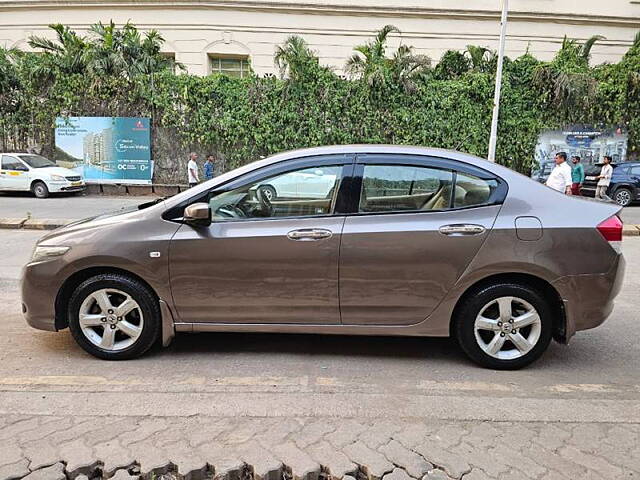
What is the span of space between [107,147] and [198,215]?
16322 mm

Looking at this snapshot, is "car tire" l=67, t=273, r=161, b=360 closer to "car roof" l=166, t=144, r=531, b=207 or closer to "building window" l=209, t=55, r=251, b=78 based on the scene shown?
"car roof" l=166, t=144, r=531, b=207

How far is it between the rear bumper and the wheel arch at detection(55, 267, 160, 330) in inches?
117

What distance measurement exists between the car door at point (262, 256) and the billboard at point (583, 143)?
16.7 m

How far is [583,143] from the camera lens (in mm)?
18266

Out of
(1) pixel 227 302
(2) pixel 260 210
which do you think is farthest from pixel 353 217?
(1) pixel 227 302

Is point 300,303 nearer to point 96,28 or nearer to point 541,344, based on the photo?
point 541,344

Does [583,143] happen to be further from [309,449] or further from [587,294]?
[309,449]

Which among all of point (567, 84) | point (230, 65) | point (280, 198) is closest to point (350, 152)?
point (280, 198)

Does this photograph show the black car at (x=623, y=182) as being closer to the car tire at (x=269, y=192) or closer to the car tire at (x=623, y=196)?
the car tire at (x=623, y=196)

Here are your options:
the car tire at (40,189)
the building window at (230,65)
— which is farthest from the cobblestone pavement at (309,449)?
the building window at (230,65)

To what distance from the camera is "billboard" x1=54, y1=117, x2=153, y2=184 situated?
59.0 ft

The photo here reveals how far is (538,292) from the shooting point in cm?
366

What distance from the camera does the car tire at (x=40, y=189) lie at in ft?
52.9

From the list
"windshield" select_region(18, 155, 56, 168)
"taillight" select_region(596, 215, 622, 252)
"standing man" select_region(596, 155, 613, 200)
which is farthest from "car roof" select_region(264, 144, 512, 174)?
"windshield" select_region(18, 155, 56, 168)
